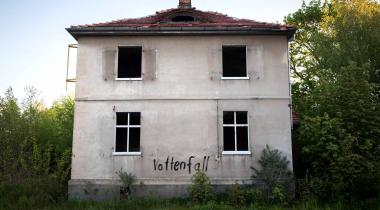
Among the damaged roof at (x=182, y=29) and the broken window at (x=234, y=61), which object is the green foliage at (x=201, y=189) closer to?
the broken window at (x=234, y=61)

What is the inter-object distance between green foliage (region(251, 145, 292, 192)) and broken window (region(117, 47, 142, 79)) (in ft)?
20.3

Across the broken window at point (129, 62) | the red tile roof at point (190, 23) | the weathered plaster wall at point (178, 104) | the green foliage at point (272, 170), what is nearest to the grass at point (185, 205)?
the green foliage at point (272, 170)

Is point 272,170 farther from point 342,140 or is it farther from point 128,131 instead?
point 128,131

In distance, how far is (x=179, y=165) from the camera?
48.8ft

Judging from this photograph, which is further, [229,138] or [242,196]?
[229,138]

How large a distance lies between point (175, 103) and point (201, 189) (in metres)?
3.66

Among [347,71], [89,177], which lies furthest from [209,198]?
[347,71]

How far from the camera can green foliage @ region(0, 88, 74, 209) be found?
1445 centimetres

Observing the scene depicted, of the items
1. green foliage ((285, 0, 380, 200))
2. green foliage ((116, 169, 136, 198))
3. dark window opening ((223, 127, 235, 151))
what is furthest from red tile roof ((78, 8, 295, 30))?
green foliage ((116, 169, 136, 198))

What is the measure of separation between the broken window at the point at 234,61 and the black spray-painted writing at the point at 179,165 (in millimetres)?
3733

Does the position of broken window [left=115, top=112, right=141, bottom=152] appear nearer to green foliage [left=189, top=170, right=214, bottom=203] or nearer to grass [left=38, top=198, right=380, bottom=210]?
grass [left=38, top=198, right=380, bottom=210]

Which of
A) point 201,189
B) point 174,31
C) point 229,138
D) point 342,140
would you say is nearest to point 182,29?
point 174,31

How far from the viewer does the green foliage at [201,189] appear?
1359cm

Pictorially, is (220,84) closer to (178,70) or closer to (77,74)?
(178,70)
